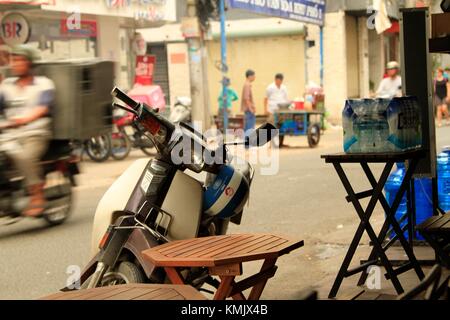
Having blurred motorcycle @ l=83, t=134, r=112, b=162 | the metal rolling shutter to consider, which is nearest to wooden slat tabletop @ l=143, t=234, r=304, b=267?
blurred motorcycle @ l=83, t=134, r=112, b=162

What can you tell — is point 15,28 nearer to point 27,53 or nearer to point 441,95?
point 27,53

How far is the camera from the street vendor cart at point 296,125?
19.7 meters

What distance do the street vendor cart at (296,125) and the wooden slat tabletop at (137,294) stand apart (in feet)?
53.0

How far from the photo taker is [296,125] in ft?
64.7

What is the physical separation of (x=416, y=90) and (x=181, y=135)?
103 inches

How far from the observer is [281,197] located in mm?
11711

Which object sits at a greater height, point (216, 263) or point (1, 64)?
point (1, 64)

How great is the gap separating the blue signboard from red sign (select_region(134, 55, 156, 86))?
2825mm

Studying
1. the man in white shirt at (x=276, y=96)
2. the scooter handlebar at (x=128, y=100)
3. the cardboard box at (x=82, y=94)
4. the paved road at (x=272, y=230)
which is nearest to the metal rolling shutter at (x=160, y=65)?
the man in white shirt at (x=276, y=96)

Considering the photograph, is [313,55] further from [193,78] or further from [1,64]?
[1,64]

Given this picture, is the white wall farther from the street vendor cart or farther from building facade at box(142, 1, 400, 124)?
building facade at box(142, 1, 400, 124)

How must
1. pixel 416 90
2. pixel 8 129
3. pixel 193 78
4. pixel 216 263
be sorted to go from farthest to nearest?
pixel 193 78
pixel 8 129
pixel 416 90
pixel 216 263

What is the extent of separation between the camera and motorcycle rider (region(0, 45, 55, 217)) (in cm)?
989
